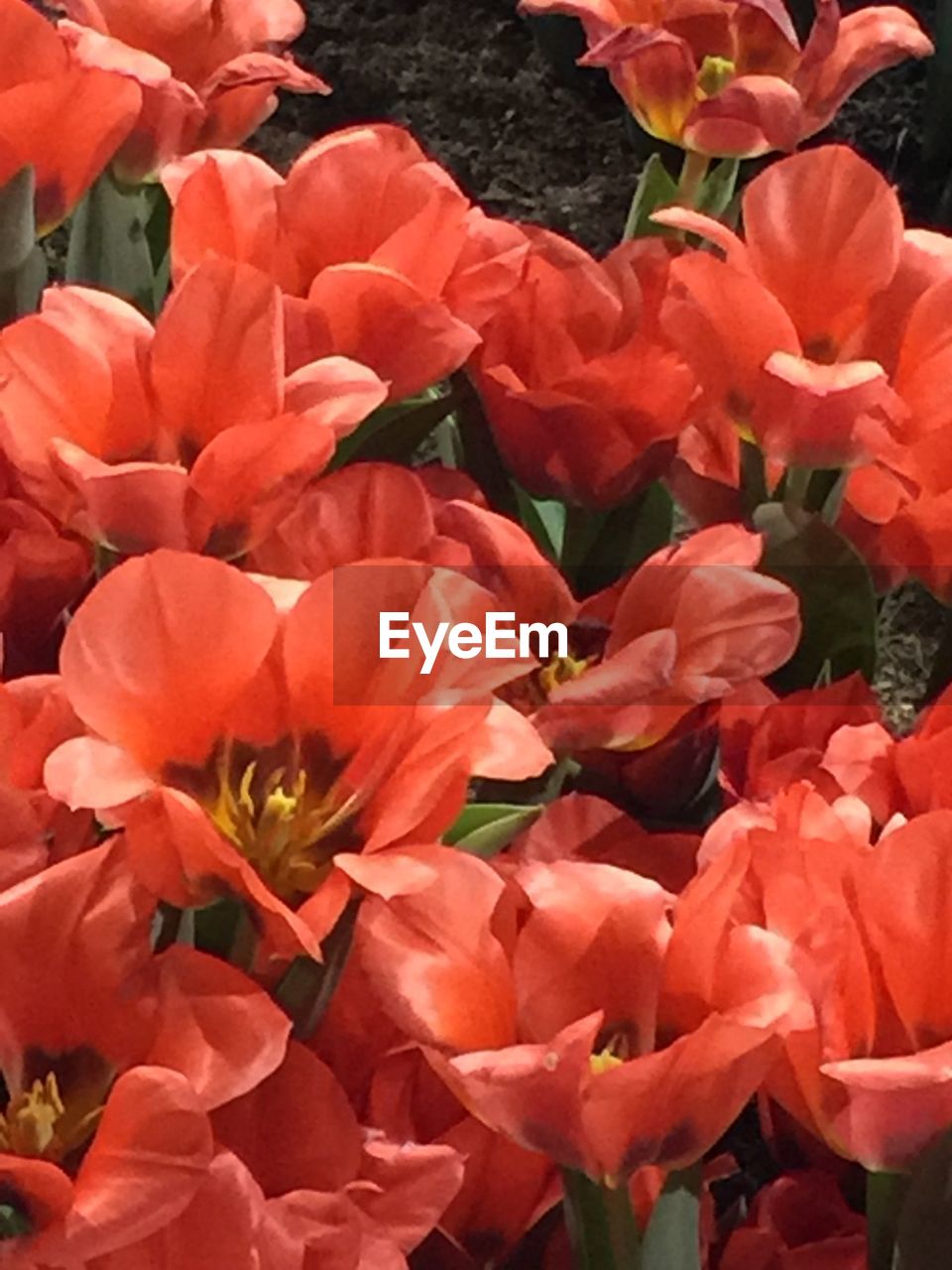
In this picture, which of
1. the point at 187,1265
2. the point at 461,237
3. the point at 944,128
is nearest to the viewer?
the point at 187,1265

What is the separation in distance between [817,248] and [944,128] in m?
0.82

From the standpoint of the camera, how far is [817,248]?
45cm

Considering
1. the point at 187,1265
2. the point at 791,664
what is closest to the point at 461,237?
the point at 791,664

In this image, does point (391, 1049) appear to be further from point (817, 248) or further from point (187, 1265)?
point (817, 248)

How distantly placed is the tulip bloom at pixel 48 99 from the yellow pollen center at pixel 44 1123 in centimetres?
26

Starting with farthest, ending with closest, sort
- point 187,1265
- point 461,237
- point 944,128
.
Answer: point 944,128, point 461,237, point 187,1265

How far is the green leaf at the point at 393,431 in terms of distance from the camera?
47 cm

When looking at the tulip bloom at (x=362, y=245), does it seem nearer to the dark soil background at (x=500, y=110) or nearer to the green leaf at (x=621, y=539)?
the green leaf at (x=621, y=539)

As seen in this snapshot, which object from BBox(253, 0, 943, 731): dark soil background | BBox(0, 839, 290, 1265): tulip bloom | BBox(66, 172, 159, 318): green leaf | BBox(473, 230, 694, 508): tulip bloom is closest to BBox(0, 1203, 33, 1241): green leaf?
BBox(0, 839, 290, 1265): tulip bloom

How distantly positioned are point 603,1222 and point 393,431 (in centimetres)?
22

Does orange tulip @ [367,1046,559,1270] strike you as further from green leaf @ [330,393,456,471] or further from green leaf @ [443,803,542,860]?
Answer: green leaf @ [330,393,456,471]

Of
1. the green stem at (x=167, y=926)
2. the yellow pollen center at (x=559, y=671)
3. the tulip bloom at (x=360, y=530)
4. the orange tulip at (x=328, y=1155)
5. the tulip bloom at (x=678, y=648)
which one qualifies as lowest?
the orange tulip at (x=328, y=1155)

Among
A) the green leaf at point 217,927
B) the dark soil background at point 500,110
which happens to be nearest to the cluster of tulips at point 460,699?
the green leaf at point 217,927

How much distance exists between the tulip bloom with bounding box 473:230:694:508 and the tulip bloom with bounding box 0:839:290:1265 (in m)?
0.18
